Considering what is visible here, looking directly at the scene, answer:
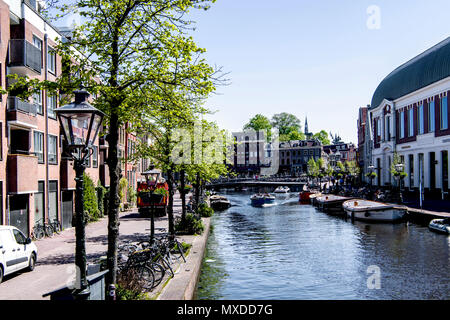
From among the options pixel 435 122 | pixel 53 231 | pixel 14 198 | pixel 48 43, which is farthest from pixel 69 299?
pixel 435 122

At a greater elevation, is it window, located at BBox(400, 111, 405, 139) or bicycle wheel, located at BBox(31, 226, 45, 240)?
window, located at BBox(400, 111, 405, 139)

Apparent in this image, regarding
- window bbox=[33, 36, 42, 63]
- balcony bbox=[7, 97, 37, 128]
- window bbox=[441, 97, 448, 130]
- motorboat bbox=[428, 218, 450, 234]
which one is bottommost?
motorboat bbox=[428, 218, 450, 234]

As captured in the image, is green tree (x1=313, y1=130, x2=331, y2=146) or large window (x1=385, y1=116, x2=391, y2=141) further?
green tree (x1=313, y1=130, x2=331, y2=146)

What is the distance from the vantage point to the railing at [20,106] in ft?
72.7

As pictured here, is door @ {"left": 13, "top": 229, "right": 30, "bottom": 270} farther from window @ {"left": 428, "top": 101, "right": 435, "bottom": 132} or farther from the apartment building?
window @ {"left": 428, "top": 101, "right": 435, "bottom": 132}

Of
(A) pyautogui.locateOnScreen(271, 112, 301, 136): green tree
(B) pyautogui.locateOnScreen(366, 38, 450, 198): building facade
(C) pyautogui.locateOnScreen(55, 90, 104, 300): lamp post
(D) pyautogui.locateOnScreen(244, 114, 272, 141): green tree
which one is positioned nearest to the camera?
(C) pyautogui.locateOnScreen(55, 90, 104, 300): lamp post

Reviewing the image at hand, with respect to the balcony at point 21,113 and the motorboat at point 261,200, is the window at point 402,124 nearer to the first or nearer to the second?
the motorboat at point 261,200

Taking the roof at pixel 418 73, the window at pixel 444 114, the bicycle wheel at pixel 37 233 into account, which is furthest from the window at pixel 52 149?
the roof at pixel 418 73

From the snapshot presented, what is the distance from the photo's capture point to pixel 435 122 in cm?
5250

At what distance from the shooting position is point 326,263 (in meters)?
21.2

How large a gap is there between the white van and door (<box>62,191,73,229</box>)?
14.4 meters

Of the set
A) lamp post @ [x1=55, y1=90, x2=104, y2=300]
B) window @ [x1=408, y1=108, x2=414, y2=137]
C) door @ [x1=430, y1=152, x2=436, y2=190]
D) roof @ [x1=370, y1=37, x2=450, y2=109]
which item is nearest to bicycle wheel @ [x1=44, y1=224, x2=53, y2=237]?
lamp post @ [x1=55, y1=90, x2=104, y2=300]

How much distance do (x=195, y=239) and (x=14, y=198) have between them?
9.68 m

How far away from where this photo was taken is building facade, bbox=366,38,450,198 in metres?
50.2
